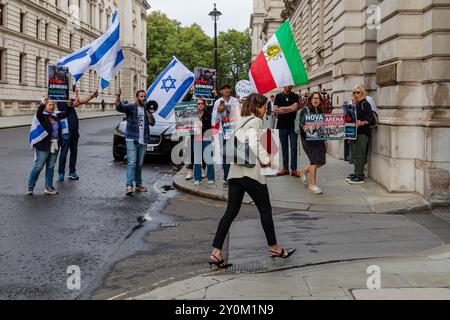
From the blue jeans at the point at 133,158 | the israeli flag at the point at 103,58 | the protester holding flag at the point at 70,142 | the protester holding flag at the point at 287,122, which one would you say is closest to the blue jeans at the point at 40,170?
the blue jeans at the point at 133,158

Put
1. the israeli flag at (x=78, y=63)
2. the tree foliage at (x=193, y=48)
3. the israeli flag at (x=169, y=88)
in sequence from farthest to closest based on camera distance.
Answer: the tree foliage at (x=193, y=48) < the israeli flag at (x=169, y=88) < the israeli flag at (x=78, y=63)

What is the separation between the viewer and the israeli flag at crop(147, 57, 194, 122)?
38.9 feet

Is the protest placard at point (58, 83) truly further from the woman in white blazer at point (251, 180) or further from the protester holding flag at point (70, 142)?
the woman in white blazer at point (251, 180)

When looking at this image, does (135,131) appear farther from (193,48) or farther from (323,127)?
(193,48)

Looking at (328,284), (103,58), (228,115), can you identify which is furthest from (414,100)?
(103,58)

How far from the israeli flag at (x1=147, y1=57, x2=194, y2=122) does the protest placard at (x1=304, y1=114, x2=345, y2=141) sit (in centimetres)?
344

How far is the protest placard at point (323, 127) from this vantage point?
966 cm

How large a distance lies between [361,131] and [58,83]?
631 centimetres

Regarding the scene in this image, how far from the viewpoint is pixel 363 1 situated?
13477 millimetres

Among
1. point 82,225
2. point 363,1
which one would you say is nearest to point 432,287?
point 82,225

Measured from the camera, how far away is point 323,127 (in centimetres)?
977

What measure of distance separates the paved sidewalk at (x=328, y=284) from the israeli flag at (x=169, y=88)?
23.2 ft

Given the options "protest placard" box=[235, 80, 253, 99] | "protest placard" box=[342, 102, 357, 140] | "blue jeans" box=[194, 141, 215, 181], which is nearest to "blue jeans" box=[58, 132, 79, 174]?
"blue jeans" box=[194, 141, 215, 181]
